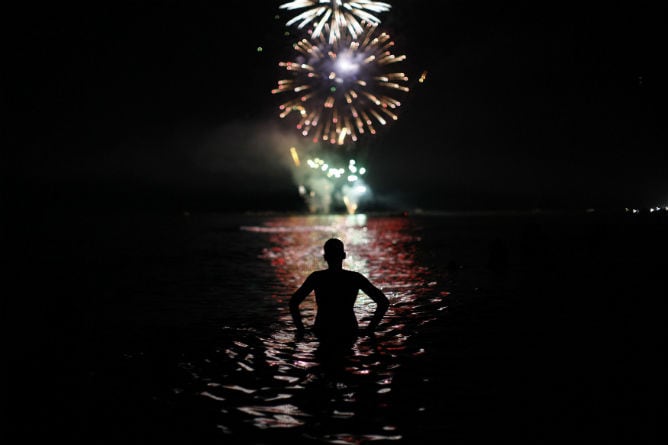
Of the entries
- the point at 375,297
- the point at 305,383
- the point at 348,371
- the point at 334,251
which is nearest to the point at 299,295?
the point at 334,251

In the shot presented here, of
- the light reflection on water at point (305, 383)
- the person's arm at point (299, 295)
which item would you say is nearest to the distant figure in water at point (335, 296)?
the person's arm at point (299, 295)

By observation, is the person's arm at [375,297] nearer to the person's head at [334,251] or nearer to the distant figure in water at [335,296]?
A: the distant figure in water at [335,296]

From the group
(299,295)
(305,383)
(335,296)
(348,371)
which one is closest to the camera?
(305,383)

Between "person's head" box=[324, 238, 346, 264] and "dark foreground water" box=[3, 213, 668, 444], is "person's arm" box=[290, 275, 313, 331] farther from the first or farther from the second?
"dark foreground water" box=[3, 213, 668, 444]

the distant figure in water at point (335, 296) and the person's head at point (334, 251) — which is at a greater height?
the person's head at point (334, 251)

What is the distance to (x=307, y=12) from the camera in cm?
2672

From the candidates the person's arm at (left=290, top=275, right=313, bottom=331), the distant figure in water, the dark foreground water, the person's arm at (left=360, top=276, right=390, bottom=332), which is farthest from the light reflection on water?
the person's arm at (left=290, top=275, right=313, bottom=331)

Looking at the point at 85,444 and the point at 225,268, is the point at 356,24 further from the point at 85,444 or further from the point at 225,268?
the point at 85,444

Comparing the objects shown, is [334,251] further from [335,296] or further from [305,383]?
[305,383]

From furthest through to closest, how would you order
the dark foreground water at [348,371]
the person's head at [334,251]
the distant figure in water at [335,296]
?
1. the distant figure in water at [335,296]
2. the person's head at [334,251]
3. the dark foreground water at [348,371]

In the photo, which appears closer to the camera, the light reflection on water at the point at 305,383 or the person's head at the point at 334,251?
the light reflection on water at the point at 305,383

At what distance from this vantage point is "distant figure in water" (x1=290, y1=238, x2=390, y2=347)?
7.73 meters

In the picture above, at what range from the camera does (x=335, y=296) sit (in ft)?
26.0

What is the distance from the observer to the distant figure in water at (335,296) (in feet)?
25.4
